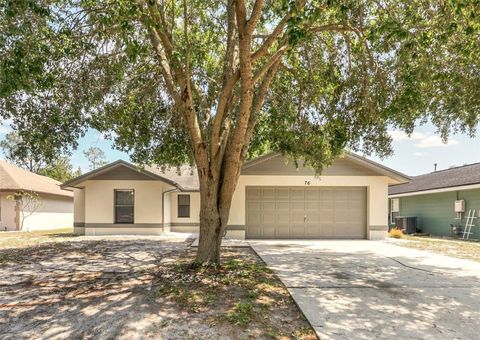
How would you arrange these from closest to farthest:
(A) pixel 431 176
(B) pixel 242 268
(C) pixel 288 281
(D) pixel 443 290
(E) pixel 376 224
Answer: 1. (D) pixel 443 290
2. (C) pixel 288 281
3. (B) pixel 242 268
4. (E) pixel 376 224
5. (A) pixel 431 176

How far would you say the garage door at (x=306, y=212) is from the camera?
53.7ft

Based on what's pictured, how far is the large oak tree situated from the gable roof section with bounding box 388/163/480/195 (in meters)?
8.76

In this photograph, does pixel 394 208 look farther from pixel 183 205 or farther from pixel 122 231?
pixel 122 231

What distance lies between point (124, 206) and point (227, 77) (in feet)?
39.3

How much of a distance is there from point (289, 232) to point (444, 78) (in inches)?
400

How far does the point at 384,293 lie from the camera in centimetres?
658

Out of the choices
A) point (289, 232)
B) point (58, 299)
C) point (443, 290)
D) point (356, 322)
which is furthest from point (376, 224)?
point (58, 299)

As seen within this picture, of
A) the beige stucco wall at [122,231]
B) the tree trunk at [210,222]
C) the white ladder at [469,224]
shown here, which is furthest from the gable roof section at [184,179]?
the white ladder at [469,224]

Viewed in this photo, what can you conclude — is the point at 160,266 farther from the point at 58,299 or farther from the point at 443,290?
the point at 443,290

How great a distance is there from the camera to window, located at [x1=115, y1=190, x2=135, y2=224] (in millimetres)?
18250

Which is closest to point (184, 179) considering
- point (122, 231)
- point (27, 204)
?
point (122, 231)

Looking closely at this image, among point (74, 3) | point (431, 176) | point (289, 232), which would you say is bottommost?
point (289, 232)

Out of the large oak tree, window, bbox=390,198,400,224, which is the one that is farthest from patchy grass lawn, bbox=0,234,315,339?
window, bbox=390,198,400,224

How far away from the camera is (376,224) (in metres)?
16.3
